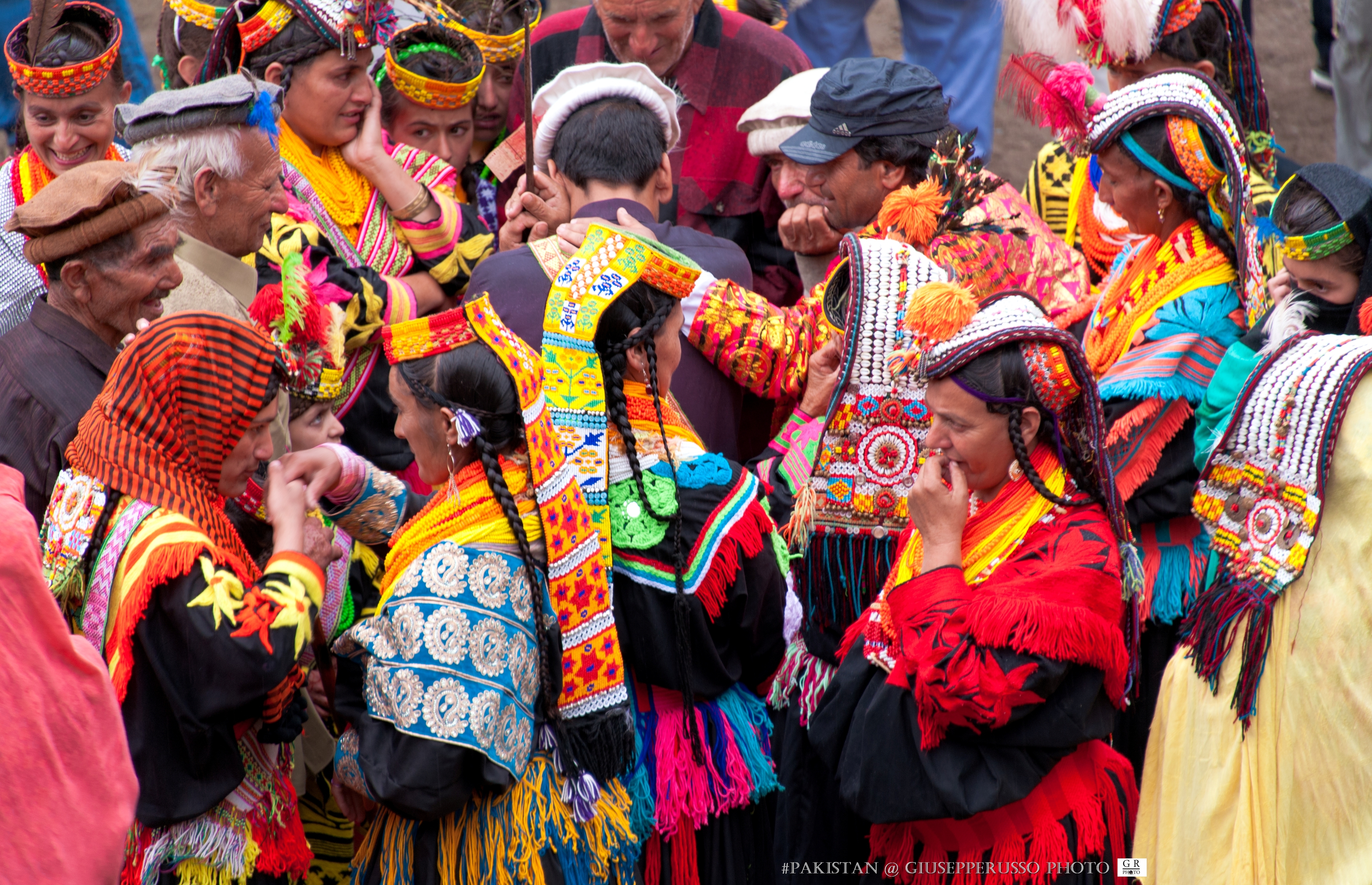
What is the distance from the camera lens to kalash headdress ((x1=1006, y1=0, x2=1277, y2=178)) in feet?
13.9

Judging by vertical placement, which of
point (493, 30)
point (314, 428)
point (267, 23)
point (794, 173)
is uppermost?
point (267, 23)

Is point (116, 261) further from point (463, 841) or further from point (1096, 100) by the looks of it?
point (1096, 100)

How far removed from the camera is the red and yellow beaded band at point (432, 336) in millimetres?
2672

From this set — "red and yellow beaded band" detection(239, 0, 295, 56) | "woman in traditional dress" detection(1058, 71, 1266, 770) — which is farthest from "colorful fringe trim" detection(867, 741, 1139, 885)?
"red and yellow beaded band" detection(239, 0, 295, 56)

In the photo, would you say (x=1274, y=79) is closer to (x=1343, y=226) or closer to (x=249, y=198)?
(x=1343, y=226)

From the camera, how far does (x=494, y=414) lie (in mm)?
2650

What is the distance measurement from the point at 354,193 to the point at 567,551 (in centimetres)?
214

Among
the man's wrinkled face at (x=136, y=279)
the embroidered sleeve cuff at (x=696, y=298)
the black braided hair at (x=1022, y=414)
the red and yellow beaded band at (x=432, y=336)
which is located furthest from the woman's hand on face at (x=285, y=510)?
the black braided hair at (x=1022, y=414)

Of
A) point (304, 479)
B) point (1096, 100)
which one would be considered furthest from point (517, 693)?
point (1096, 100)

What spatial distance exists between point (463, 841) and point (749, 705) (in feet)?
2.45

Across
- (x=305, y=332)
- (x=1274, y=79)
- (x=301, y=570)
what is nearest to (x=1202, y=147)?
(x=305, y=332)

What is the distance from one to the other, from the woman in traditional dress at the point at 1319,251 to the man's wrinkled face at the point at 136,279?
260cm

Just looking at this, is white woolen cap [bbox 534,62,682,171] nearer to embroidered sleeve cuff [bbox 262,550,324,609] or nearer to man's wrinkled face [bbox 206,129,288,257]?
man's wrinkled face [bbox 206,129,288,257]

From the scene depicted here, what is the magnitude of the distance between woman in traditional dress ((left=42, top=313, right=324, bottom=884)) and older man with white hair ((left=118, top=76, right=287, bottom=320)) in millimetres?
816
